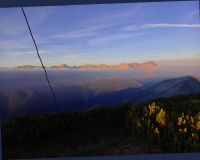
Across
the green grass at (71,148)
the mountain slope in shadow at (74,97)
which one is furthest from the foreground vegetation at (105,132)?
the mountain slope in shadow at (74,97)

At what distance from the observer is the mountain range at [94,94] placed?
222 inches

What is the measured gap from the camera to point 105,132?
415 cm

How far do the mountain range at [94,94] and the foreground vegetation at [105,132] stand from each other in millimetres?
1397

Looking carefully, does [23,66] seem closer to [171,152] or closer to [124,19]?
[124,19]

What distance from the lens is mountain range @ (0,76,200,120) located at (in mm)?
5633

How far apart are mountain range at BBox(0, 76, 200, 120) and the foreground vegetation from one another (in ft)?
4.58

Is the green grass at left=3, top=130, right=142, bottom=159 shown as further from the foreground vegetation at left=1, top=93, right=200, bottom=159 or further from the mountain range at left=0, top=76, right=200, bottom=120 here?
the mountain range at left=0, top=76, right=200, bottom=120

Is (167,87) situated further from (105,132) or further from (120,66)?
(105,132)

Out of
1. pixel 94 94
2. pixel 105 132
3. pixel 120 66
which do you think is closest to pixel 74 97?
pixel 94 94

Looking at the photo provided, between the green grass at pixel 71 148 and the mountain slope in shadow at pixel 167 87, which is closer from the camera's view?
the green grass at pixel 71 148

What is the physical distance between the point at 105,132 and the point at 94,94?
1940mm

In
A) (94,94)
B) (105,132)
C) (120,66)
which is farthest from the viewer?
(94,94)

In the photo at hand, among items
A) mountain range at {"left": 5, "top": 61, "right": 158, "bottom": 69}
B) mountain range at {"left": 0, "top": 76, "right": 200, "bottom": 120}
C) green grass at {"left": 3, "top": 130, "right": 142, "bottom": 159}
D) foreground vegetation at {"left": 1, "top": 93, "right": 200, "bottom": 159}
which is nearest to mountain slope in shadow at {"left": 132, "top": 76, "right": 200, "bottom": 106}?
mountain range at {"left": 0, "top": 76, "right": 200, "bottom": 120}

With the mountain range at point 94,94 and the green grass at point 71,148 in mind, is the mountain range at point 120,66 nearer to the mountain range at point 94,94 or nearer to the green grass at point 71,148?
the mountain range at point 94,94
